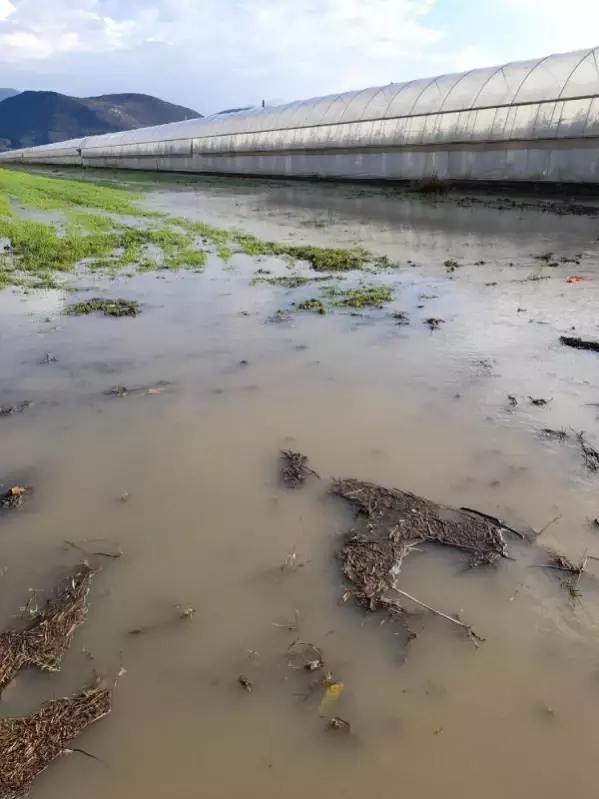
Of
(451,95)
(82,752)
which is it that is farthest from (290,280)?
(451,95)

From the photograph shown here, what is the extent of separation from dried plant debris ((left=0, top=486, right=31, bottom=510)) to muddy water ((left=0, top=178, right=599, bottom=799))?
0.27ft

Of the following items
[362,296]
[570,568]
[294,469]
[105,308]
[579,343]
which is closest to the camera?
[570,568]

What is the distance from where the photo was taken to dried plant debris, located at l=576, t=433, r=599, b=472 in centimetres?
410

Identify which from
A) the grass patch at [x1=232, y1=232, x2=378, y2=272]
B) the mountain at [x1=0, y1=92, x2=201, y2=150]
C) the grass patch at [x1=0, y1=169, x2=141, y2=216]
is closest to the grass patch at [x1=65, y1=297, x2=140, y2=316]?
the grass patch at [x1=232, y1=232, x2=378, y2=272]

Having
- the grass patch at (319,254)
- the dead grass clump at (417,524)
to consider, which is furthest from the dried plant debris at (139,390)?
the grass patch at (319,254)

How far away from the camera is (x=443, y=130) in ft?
79.4

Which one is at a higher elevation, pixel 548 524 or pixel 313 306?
pixel 313 306

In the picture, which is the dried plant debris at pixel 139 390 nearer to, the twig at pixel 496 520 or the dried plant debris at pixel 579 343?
the twig at pixel 496 520

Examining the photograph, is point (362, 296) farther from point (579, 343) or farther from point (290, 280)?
point (579, 343)

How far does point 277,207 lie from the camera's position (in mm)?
20547

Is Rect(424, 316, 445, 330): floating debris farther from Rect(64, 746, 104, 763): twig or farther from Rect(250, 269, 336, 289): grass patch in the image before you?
Rect(64, 746, 104, 763): twig

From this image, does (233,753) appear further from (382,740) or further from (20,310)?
(20,310)

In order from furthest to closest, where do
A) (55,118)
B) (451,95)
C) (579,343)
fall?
(55,118), (451,95), (579,343)

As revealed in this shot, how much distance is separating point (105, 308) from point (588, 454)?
644 centimetres
